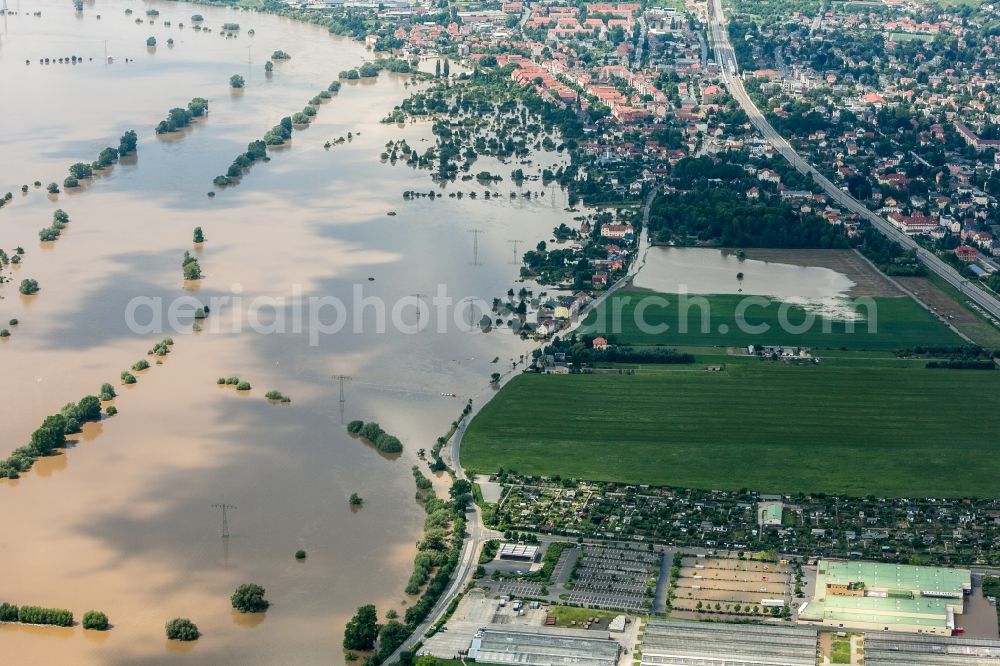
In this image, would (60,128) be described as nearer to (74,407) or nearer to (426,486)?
(74,407)

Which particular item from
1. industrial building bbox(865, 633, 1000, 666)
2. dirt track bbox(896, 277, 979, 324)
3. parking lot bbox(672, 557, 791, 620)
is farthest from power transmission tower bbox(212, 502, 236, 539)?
dirt track bbox(896, 277, 979, 324)

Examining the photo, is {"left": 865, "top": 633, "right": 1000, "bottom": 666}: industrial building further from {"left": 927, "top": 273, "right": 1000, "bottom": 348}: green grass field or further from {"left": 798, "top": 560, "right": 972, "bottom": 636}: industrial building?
{"left": 927, "top": 273, "right": 1000, "bottom": 348}: green grass field

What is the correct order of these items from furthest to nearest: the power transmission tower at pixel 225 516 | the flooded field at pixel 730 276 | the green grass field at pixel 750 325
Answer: the flooded field at pixel 730 276
the green grass field at pixel 750 325
the power transmission tower at pixel 225 516

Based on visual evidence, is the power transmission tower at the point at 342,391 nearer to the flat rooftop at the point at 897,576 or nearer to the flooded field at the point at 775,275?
the flooded field at the point at 775,275

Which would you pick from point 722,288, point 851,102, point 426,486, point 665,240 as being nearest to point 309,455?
point 426,486

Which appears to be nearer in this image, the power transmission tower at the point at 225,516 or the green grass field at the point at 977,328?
the power transmission tower at the point at 225,516

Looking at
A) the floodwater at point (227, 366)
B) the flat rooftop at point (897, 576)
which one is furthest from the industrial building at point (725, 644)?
the floodwater at point (227, 366)
